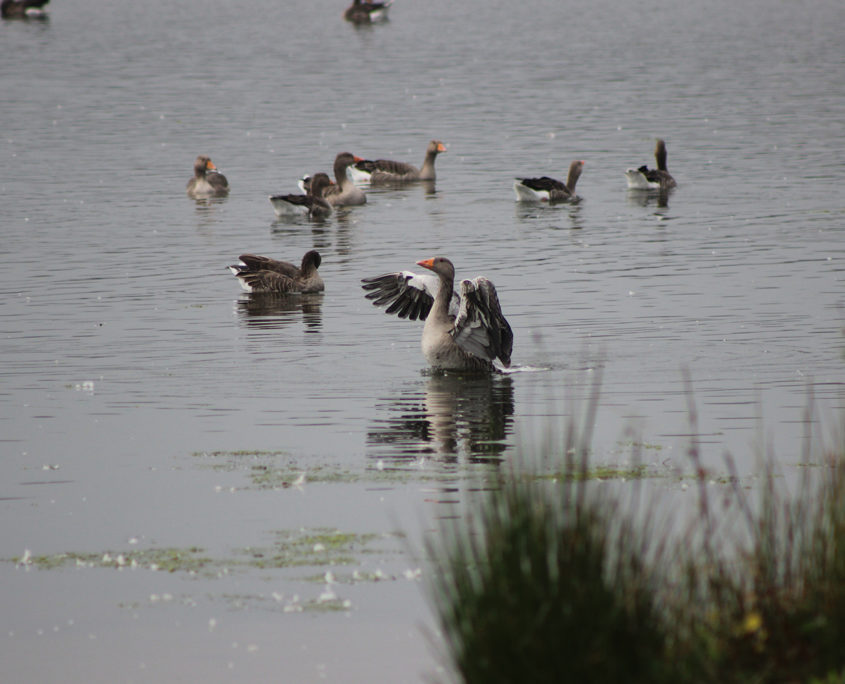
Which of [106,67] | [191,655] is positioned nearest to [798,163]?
[191,655]

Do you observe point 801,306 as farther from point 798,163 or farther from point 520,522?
point 798,163

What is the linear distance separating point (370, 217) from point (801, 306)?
15.2 m

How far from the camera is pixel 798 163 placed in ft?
132

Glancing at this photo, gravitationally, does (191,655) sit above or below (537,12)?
below

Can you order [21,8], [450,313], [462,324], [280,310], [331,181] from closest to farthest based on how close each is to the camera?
[462,324]
[450,313]
[280,310]
[331,181]
[21,8]

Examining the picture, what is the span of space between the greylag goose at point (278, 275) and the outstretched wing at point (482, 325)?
22.1 feet

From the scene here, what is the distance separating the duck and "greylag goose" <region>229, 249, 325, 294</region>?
89.6 metres

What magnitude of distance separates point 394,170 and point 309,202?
708 cm

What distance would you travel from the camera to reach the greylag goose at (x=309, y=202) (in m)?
33.5

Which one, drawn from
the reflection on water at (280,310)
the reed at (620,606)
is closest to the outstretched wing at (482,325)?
the reflection on water at (280,310)

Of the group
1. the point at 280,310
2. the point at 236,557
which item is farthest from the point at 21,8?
the point at 236,557

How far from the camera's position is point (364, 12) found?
112m

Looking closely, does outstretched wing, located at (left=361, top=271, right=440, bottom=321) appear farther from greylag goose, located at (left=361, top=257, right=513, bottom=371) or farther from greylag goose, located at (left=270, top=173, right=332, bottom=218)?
greylag goose, located at (left=270, top=173, right=332, bottom=218)

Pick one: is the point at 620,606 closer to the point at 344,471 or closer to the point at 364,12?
the point at 344,471
